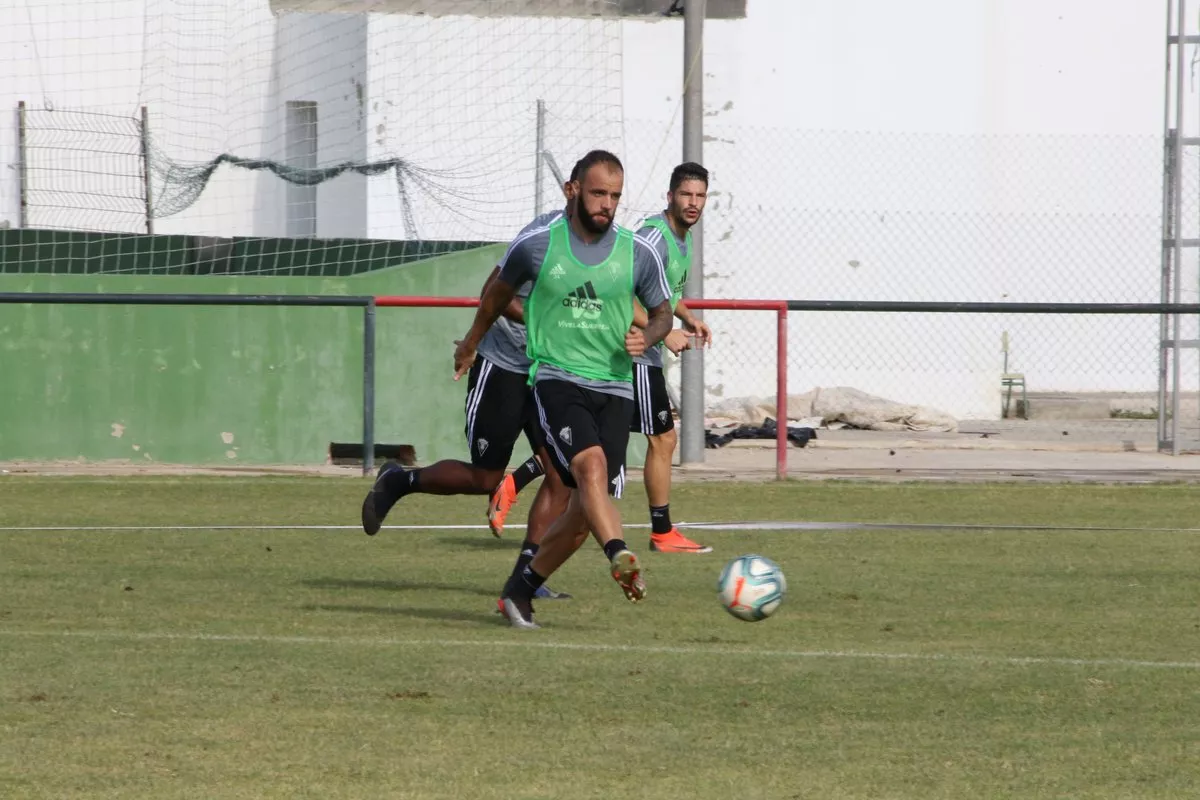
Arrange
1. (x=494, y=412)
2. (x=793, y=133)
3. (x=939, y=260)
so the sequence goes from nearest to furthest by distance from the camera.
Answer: (x=494, y=412)
(x=939, y=260)
(x=793, y=133)

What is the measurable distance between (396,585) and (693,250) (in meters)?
7.33

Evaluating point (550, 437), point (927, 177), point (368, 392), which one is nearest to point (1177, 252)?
point (927, 177)

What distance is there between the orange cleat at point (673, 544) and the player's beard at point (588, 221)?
2908 mm

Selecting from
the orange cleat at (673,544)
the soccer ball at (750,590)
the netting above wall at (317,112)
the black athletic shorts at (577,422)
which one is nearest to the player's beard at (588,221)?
the black athletic shorts at (577,422)

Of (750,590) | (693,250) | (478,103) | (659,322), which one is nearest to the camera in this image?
(750,590)

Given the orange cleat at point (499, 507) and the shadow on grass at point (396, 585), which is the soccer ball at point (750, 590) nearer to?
the shadow on grass at point (396, 585)

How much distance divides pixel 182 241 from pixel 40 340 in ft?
9.77

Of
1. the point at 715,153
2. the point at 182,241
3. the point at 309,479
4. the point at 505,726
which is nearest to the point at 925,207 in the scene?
the point at 715,153

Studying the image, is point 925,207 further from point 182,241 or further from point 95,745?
point 95,745

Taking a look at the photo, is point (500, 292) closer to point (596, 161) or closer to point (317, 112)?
point (596, 161)

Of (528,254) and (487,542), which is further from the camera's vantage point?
(487,542)

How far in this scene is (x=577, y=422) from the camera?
288 inches

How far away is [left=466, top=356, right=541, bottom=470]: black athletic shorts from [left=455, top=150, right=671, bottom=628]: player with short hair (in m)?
1.20

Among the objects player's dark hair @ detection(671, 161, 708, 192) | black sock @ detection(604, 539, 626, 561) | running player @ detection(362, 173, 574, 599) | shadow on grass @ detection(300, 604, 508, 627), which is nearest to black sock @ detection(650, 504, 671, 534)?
running player @ detection(362, 173, 574, 599)
